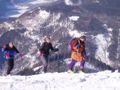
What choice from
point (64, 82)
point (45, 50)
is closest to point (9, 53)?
point (45, 50)

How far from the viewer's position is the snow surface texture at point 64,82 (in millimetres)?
23594

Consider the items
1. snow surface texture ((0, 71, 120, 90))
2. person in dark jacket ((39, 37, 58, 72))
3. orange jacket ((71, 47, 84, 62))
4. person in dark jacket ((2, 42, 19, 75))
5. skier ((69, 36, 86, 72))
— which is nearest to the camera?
snow surface texture ((0, 71, 120, 90))

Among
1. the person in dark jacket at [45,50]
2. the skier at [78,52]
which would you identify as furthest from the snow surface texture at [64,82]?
the person in dark jacket at [45,50]

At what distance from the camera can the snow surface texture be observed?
23.6m

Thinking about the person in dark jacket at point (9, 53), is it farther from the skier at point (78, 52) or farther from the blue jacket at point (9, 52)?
the skier at point (78, 52)

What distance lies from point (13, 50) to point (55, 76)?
635 centimetres

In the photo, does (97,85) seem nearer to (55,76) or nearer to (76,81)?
(76,81)

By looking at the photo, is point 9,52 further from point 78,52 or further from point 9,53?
point 78,52

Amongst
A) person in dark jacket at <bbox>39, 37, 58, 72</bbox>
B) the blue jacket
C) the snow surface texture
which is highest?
the snow surface texture

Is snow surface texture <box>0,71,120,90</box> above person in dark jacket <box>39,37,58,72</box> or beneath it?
above

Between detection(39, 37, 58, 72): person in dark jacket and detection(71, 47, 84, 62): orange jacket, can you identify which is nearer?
detection(71, 47, 84, 62): orange jacket

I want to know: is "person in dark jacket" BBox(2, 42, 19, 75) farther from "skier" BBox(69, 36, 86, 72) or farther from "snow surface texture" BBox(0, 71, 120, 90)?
"snow surface texture" BBox(0, 71, 120, 90)

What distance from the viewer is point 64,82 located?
25.0m

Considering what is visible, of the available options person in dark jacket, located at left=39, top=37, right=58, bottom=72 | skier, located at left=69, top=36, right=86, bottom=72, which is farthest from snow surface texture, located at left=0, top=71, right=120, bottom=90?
person in dark jacket, located at left=39, top=37, right=58, bottom=72
